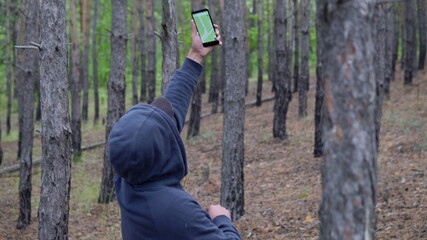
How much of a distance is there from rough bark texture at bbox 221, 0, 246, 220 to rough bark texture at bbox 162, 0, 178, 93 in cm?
154

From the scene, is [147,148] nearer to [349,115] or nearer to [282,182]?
[349,115]

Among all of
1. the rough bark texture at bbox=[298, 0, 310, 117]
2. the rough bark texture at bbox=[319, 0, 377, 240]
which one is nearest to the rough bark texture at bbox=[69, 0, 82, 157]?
the rough bark texture at bbox=[298, 0, 310, 117]

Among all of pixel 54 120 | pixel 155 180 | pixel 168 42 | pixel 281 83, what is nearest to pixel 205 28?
pixel 155 180

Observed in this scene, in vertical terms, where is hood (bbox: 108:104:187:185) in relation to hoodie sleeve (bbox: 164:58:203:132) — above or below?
below

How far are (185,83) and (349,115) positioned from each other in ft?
3.68

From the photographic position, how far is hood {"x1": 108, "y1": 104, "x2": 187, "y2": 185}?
213 centimetres

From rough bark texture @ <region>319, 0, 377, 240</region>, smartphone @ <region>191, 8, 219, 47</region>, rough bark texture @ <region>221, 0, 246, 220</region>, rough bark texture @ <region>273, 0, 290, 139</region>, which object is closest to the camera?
rough bark texture @ <region>319, 0, 377, 240</region>

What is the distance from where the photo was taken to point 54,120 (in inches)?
229

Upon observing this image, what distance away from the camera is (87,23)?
67.8 feet

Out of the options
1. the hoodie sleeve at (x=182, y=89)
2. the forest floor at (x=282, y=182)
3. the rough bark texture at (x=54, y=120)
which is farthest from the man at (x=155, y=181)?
the forest floor at (x=282, y=182)

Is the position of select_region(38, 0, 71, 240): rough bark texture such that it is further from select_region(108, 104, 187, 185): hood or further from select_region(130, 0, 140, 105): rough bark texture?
select_region(130, 0, 140, 105): rough bark texture

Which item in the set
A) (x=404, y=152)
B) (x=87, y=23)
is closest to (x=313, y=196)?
(x=404, y=152)

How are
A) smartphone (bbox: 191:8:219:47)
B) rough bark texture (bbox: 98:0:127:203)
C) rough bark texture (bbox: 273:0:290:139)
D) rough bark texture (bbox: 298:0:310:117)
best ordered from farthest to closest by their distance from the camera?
rough bark texture (bbox: 298:0:310:117) < rough bark texture (bbox: 273:0:290:139) < rough bark texture (bbox: 98:0:127:203) < smartphone (bbox: 191:8:219:47)

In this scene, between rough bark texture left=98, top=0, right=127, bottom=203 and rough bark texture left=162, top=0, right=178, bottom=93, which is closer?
rough bark texture left=162, top=0, right=178, bottom=93
